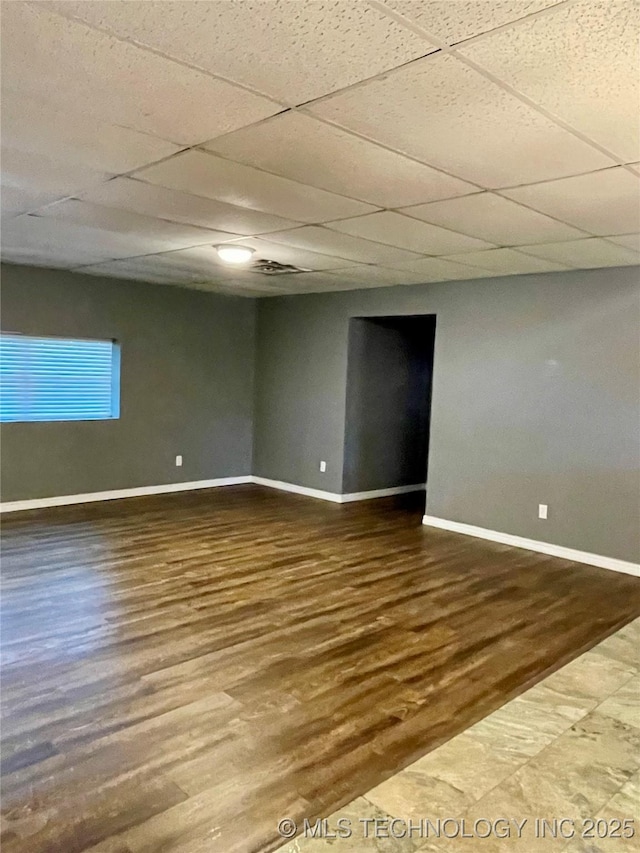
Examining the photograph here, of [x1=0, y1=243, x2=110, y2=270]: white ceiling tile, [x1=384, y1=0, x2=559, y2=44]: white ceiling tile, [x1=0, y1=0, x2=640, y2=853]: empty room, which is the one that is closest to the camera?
[x1=384, y1=0, x2=559, y2=44]: white ceiling tile

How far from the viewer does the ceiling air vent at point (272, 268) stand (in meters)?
5.16

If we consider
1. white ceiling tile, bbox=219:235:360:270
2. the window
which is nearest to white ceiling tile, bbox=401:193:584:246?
white ceiling tile, bbox=219:235:360:270

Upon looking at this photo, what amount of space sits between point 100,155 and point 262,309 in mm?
5180

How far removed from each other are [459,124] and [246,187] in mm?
1181

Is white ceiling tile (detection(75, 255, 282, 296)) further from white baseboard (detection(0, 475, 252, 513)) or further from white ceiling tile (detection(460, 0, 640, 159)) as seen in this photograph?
white ceiling tile (detection(460, 0, 640, 159))

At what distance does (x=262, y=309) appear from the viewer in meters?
7.82

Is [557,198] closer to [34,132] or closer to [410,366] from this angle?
[34,132]

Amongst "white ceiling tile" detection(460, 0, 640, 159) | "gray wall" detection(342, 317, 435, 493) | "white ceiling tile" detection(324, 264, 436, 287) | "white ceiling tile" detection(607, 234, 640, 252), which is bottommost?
"gray wall" detection(342, 317, 435, 493)

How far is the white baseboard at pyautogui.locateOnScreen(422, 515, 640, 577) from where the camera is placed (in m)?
4.84

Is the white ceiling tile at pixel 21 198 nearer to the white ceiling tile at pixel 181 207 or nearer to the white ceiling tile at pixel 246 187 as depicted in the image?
the white ceiling tile at pixel 181 207

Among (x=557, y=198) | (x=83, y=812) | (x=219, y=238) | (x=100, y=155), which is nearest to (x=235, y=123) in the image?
(x=100, y=155)

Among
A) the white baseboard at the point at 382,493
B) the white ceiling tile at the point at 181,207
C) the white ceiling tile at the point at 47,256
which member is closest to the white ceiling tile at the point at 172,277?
the white ceiling tile at the point at 47,256

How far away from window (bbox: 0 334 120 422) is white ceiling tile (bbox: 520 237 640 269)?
4440 mm

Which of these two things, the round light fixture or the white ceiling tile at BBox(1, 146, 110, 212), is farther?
the round light fixture
